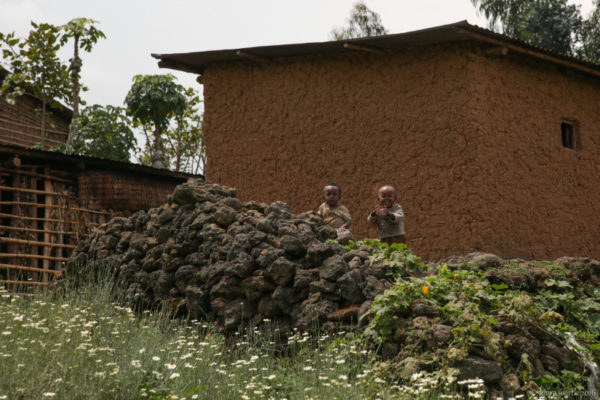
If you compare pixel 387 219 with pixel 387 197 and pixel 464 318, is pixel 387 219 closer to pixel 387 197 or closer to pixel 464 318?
pixel 387 197

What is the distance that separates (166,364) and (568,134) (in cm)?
881

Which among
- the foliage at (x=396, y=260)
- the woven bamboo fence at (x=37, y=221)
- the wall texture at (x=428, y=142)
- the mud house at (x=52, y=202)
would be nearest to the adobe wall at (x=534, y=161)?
the wall texture at (x=428, y=142)

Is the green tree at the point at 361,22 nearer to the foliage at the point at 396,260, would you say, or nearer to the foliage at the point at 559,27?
the foliage at the point at 559,27

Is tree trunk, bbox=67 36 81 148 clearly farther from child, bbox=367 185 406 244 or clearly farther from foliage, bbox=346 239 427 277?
foliage, bbox=346 239 427 277

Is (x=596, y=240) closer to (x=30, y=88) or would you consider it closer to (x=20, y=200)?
(x=20, y=200)

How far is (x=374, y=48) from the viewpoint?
10.4 metres

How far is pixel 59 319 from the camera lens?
611 centimetres

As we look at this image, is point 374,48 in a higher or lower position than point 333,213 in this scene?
higher

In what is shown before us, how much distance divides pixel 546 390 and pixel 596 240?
21.4 feet

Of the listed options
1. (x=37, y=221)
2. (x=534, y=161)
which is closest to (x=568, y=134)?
(x=534, y=161)

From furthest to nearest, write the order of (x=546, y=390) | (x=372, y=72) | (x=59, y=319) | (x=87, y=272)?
(x=372, y=72), (x=87, y=272), (x=59, y=319), (x=546, y=390)

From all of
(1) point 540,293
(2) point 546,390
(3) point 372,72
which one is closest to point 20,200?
(3) point 372,72

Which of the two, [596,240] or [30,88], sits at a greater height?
[30,88]

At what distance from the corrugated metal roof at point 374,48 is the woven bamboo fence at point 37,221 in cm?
276
